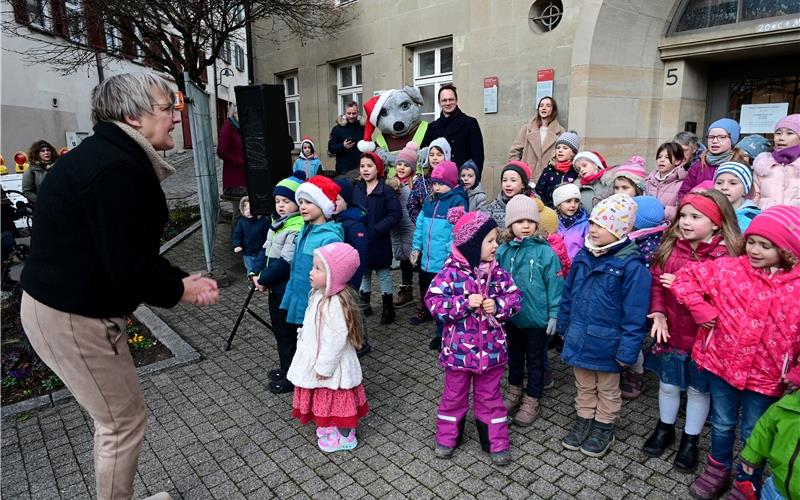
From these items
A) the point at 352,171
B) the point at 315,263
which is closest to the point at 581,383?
the point at 315,263

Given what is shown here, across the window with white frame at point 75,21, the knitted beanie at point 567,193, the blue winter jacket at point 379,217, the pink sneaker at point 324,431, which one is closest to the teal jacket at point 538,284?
the knitted beanie at point 567,193

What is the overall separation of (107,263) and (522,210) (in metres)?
2.48

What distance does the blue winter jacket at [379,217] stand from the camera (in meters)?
5.50

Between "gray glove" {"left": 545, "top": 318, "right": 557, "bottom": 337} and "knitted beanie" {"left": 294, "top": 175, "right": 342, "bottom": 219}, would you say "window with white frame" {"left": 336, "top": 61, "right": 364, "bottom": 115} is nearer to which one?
"knitted beanie" {"left": 294, "top": 175, "right": 342, "bottom": 219}

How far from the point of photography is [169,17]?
963 centimetres

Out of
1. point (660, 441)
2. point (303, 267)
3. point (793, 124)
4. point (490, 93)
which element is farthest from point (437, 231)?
point (490, 93)

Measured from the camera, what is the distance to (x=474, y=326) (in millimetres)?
3150

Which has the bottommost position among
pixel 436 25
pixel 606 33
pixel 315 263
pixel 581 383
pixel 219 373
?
pixel 219 373

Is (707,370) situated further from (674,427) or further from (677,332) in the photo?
(674,427)

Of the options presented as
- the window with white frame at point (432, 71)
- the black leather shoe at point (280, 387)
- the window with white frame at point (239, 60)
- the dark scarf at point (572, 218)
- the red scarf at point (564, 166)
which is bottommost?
Result: the black leather shoe at point (280, 387)

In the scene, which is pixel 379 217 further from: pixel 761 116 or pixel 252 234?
pixel 761 116

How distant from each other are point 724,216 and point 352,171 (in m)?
5.65

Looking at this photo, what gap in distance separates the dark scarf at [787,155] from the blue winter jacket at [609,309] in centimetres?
223

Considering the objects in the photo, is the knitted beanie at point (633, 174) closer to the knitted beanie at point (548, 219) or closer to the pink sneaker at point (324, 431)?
the knitted beanie at point (548, 219)
